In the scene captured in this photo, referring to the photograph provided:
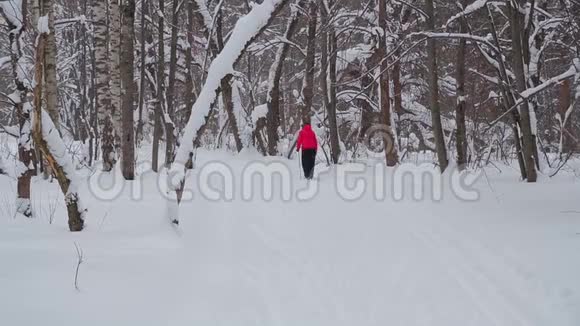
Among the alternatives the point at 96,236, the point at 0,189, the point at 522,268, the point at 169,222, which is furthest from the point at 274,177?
the point at 522,268

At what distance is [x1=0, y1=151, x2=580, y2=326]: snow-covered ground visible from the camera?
390 cm

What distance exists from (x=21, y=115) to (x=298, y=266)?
402cm

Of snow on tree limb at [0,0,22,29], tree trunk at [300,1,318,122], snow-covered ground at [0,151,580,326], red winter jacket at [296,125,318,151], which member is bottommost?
snow-covered ground at [0,151,580,326]

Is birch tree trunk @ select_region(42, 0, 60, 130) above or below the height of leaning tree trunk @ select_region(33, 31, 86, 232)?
above

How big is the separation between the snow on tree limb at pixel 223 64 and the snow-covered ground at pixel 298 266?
38.6 inches

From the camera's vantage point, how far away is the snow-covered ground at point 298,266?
3.90 metres

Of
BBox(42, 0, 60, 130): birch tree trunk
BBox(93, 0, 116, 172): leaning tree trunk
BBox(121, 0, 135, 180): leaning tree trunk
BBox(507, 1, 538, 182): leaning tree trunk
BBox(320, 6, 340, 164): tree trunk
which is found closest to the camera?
BBox(42, 0, 60, 130): birch tree trunk

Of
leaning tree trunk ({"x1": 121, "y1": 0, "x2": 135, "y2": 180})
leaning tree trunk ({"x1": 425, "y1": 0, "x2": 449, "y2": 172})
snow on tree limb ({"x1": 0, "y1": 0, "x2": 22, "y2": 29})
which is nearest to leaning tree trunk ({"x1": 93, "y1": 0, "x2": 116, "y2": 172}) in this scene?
leaning tree trunk ({"x1": 121, "y1": 0, "x2": 135, "y2": 180})

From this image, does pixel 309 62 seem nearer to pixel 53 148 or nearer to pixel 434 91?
pixel 434 91

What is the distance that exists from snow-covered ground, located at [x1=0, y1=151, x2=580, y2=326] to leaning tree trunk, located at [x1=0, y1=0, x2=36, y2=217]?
321 millimetres

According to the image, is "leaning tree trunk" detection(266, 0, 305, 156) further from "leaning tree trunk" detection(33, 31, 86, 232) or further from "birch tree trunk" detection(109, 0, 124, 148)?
"leaning tree trunk" detection(33, 31, 86, 232)

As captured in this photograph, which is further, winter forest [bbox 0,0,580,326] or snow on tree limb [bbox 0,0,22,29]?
snow on tree limb [bbox 0,0,22,29]

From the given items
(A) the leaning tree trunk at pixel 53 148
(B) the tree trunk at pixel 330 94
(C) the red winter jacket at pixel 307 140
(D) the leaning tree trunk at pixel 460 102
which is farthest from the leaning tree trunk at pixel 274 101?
(A) the leaning tree trunk at pixel 53 148

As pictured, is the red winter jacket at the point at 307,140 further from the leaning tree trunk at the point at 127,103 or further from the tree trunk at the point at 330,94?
the leaning tree trunk at the point at 127,103
